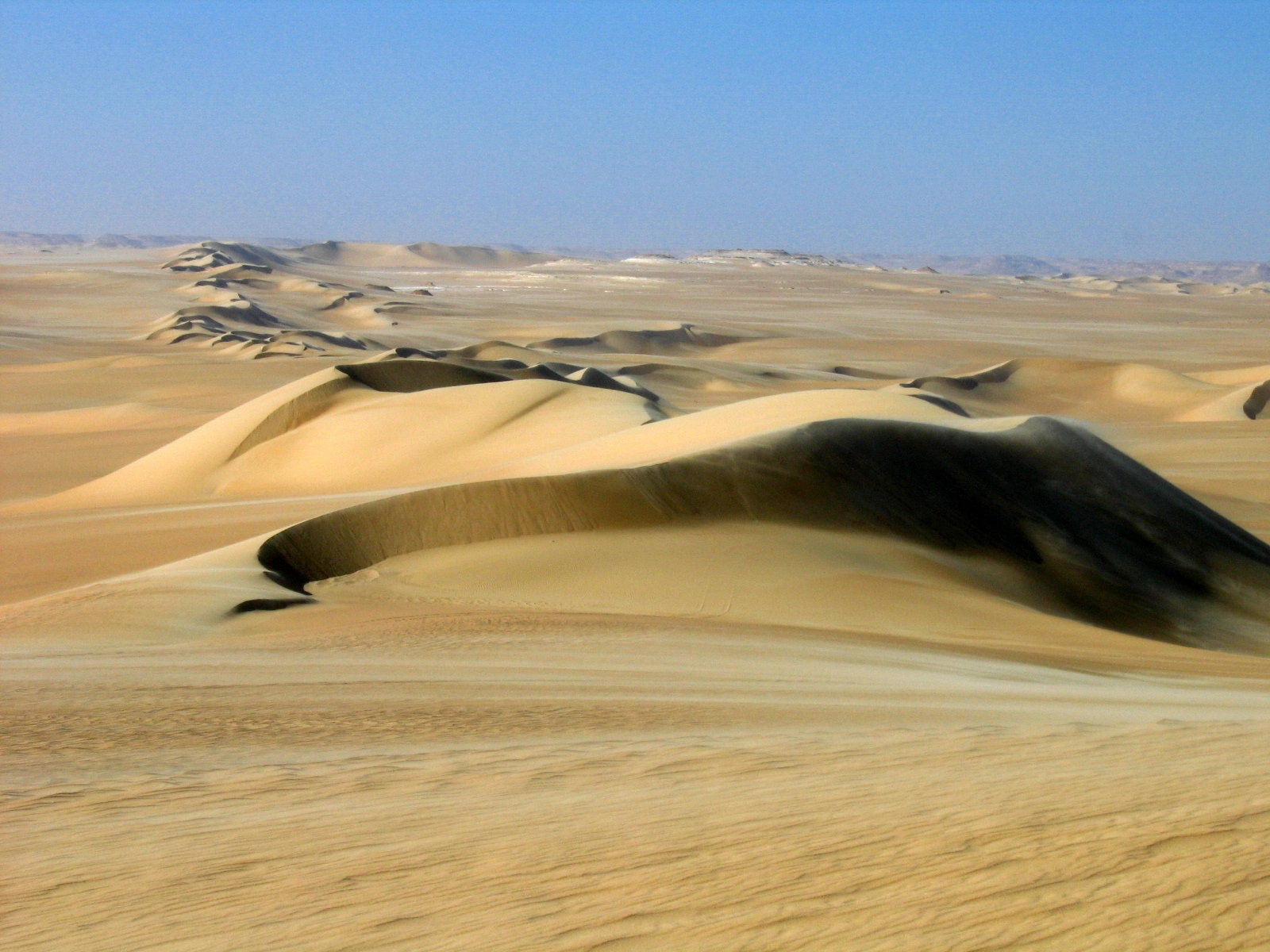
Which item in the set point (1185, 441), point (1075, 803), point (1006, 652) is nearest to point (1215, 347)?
point (1185, 441)

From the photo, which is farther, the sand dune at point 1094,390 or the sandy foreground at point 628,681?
the sand dune at point 1094,390

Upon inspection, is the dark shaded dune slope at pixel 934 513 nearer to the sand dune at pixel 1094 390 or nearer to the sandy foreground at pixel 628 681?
the sandy foreground at pixel 628 681

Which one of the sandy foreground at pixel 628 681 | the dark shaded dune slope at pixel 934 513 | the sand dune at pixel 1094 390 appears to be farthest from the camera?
the sand dune at pixel 1094 390

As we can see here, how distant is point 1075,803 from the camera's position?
3.60 metres

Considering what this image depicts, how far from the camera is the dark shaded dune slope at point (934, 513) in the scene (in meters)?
9.91

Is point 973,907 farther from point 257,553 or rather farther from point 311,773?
point 257,553

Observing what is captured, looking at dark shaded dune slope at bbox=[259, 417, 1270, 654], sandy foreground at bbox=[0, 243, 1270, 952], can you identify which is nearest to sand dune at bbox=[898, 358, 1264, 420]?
sandy foreground at bbox=[0, 243, 1270, 952]

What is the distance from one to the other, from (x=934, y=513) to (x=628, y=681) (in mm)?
5875

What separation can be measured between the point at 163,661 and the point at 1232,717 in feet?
15.2

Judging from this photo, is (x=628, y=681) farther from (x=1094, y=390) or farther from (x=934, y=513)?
(x=1094, y=390)

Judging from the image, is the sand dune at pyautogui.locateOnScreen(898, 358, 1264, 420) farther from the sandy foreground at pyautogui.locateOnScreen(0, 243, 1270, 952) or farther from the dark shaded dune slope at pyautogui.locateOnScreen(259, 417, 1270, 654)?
the dark shaded dune slope at pyautogui.locateOnScreen(259, 417, 1270, 654)

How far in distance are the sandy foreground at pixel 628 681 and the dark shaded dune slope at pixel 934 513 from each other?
4 centimetres

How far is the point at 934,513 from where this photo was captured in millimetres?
11250

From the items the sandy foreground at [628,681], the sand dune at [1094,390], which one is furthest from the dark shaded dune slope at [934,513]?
the sand dune at [1094,390]
